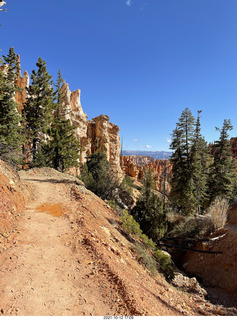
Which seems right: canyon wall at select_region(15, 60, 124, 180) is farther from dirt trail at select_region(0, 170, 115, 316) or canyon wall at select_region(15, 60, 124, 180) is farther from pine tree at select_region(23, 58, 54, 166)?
dirt trail at select_region(0, 170, 115, 316)

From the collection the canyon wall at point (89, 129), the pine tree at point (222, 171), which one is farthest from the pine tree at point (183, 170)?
the canyon wall at point (89, 129)

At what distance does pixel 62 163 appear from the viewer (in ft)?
75.8

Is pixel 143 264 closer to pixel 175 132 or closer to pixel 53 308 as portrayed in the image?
pixel 53 308

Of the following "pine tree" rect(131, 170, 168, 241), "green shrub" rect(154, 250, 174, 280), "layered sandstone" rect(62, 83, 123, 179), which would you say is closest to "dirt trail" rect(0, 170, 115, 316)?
"green shrub" rect(154, 250, 174, 280)

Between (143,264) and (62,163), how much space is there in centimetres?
1884

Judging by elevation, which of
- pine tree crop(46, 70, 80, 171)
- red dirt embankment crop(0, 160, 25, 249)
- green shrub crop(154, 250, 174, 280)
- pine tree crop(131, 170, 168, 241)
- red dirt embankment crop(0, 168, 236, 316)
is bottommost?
green shrub crop(154, 250, 174, 280)

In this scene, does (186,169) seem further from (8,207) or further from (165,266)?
(8,207)

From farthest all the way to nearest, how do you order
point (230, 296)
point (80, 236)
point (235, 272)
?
1. point (235, 272)
2. point (230, 296)
3. point (80, 236)

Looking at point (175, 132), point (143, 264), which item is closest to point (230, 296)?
point (143, 264)

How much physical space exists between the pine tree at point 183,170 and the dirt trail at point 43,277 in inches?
558

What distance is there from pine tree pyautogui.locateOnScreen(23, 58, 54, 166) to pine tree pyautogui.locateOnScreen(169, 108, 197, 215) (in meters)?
16.1

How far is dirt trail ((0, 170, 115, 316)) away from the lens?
2980 millimetres

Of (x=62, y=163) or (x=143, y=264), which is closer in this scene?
(x=143, y=264)

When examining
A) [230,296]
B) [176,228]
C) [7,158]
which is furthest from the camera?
[176,228]
